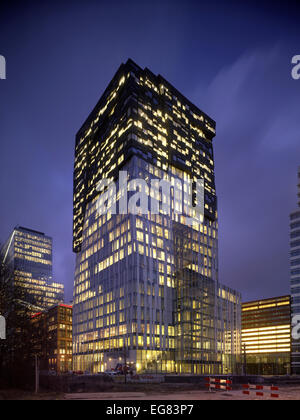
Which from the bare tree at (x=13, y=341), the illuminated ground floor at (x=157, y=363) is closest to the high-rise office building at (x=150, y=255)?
the illuminated ground floor at (x=157, y=363)

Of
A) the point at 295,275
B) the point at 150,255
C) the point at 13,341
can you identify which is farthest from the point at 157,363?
the point at 295,275

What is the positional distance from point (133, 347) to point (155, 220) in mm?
36666

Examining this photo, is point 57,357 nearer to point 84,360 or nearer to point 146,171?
point 84,360

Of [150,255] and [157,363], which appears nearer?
[157,363]

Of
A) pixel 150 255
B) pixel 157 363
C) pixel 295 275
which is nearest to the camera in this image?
pixel 157 363

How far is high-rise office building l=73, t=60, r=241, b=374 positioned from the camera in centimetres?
10738

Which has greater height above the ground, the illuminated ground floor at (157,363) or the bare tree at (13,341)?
the bare tree at (13,341)

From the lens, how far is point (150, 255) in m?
112

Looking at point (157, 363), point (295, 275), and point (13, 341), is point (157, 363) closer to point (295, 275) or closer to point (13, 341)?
point (13, 341)

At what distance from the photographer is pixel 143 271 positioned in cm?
10819

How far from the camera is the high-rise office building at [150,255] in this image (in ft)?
352

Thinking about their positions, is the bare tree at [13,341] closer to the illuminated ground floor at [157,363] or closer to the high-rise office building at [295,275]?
the illuminated ground floor at [157,363]

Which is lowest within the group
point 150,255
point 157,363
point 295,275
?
point 157,363

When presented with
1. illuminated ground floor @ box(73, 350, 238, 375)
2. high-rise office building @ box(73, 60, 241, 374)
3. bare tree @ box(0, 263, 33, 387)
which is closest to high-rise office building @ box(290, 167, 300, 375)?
high-rise office building @ box(73, 60, 241, 374)
